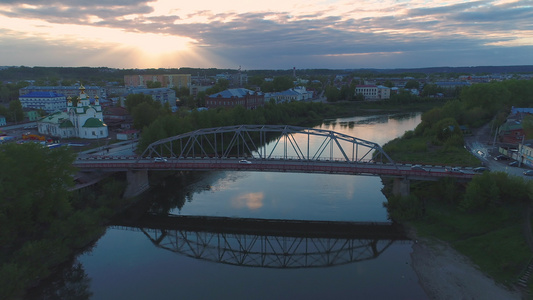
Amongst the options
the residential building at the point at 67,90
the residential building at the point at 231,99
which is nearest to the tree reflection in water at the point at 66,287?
the residential building at the point at 231,99

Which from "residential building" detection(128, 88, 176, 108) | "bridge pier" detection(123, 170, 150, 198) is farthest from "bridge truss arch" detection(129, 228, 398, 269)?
"residential building" detection(128, 88, 176, 108)

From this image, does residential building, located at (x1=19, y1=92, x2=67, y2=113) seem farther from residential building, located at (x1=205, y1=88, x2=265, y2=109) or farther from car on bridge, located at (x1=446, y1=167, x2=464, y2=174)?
car on bridge, located at (x1=446, y1=167, x2=464, y2=174)

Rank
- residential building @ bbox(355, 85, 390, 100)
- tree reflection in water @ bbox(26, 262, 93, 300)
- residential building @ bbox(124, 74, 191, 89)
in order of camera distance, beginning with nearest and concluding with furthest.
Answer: tree reflection in water @ bbox(26, 262, 93, 300) → residential building @ bbox(355, 85, 390, 100) → residential building @ bbox(124, 74, 191, 89)

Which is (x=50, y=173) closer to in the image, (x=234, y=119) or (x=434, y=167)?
(x=434, y=167)

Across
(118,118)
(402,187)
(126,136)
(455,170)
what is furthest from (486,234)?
(118,118)

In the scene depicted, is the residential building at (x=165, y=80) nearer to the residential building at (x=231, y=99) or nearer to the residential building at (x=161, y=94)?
the residential building at (x=161, y=94)

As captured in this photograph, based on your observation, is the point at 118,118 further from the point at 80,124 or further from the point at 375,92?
the point at 375,92
